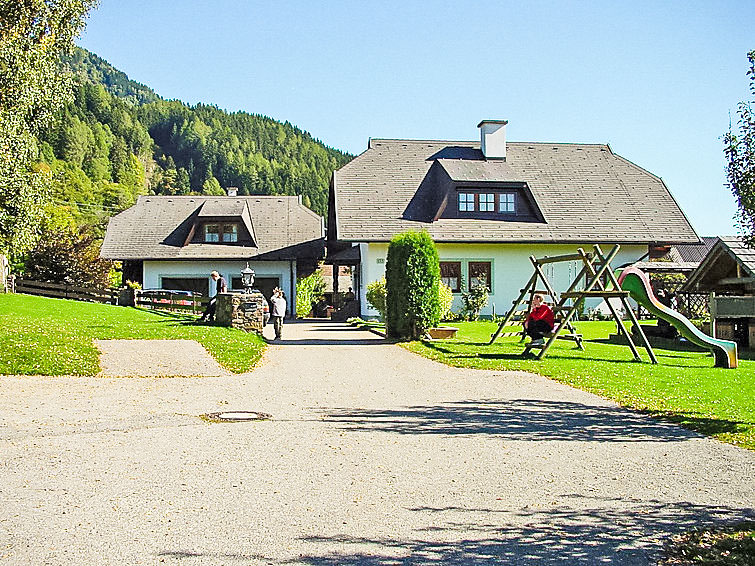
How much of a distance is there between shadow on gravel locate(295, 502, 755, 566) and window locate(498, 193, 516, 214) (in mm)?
30785

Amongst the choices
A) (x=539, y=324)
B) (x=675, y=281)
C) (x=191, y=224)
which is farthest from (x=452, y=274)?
Result: (x=539, y=324)

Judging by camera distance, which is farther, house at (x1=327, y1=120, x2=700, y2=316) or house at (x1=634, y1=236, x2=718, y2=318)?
house at (x1=327, y1=120, x2=700, y2=316)

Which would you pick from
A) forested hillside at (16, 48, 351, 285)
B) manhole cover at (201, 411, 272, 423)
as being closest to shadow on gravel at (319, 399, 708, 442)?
manhole cover at (201, 411, 272, 423)

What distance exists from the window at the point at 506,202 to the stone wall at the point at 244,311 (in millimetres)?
16130

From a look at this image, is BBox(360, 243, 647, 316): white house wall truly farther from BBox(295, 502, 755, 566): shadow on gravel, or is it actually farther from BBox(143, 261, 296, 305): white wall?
BBox(295, 502, 755, 566): shadow on gravel

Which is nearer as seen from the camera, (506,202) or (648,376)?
(648,376)

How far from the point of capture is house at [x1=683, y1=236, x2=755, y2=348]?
2042 centimetres

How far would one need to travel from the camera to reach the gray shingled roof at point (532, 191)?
34.8 meters

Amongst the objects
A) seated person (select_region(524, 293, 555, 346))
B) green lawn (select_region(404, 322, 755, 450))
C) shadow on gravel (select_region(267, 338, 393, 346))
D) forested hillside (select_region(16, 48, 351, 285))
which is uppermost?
forested hillside (select_region(16, 48, 351, 285))

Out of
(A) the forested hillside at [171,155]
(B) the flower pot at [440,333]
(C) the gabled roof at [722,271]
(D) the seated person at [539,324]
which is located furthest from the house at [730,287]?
(A) the forested hillside at [171,155]

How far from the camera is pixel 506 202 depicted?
3666 centimetres

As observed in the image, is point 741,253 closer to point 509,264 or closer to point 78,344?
point 509,264

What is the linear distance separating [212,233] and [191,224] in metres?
1.26

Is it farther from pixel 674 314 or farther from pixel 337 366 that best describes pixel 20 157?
pixel 674 314
